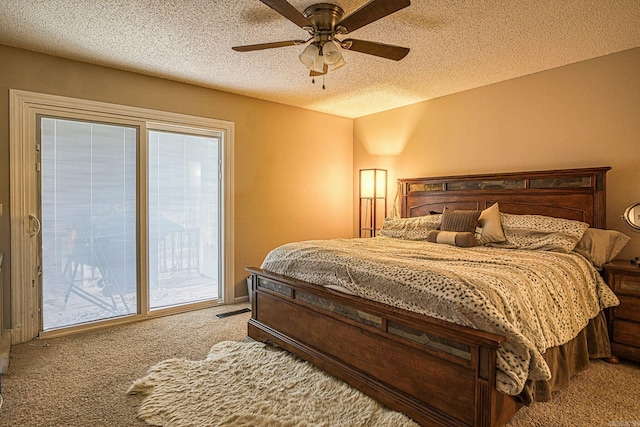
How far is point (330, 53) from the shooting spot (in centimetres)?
218

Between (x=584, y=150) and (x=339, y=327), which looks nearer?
(x=339, y=327)

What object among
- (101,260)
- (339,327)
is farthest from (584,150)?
(101,260)

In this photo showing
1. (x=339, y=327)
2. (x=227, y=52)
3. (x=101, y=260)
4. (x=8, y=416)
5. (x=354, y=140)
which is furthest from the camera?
(x=354, y=140)

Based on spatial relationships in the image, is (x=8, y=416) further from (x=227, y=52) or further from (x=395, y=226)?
(x=395, y=226)

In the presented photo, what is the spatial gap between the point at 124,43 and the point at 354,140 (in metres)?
3.36

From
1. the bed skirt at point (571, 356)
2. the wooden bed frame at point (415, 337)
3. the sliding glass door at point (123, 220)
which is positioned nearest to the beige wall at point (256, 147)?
the sliding glass door at point (123, 220)

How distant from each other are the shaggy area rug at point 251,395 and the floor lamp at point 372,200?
2797 millimetres

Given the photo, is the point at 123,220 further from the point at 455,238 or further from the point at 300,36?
the point at 455,238

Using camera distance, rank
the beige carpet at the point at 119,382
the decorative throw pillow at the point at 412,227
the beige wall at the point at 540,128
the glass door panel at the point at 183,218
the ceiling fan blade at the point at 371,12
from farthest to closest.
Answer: the glass door panel at the point at 183,218
the decorative throw pillow at the point at 412,227
the beige wall at the point at 540,128
the beige carpet at the point at 119,382
the ceiling fan blade at the point at 371,12

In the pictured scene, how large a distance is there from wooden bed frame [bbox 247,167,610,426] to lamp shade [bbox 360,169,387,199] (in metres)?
1.48

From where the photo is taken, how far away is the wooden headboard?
3.02 metres

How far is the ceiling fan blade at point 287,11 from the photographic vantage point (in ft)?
5.94

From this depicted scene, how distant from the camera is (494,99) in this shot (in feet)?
12.4

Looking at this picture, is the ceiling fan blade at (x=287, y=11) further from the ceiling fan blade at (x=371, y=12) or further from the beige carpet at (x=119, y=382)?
the beige carpet at (x=119, y=382)
